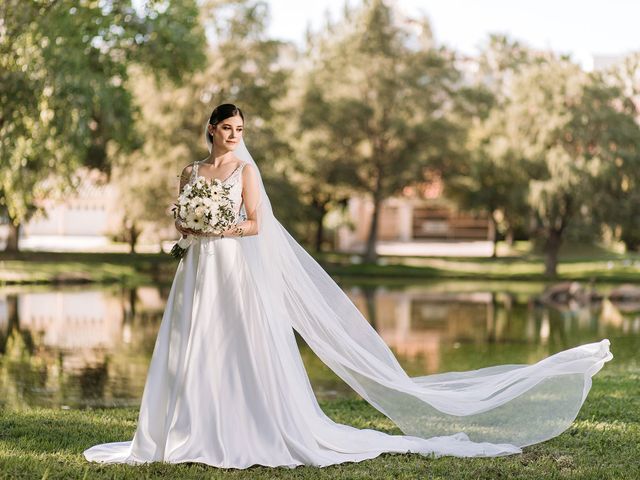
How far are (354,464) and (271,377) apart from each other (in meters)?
A: 0.81

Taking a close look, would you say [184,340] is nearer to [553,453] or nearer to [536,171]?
[553,453]

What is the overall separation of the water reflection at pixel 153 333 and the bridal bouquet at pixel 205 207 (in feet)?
13.9

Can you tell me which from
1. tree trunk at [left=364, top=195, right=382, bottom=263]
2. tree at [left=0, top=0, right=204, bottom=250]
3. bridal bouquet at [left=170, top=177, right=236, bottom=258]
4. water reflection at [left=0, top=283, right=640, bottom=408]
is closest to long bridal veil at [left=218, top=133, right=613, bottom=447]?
bridal bouquet at [left=170, top=177, right=236, bottom=258]

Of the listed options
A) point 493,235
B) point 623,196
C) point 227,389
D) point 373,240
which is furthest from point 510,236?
point 227,389

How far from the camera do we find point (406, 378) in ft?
23.2

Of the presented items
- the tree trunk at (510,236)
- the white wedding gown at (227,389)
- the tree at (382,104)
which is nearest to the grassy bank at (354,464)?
the white wedding gown at (227,389)

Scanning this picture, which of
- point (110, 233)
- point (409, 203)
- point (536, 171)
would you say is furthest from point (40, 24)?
point (409, 203)

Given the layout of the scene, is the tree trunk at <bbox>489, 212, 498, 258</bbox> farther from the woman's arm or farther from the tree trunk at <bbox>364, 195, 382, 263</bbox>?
the woman's arm

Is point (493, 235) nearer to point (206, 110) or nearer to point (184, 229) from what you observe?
point (206, 110)

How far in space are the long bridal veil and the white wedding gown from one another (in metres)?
0.29

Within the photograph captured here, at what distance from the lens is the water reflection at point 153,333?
11773 mm

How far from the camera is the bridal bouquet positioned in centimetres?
631

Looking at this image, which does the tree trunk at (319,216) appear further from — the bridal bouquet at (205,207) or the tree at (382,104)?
the bridal bouquet at (205,207)

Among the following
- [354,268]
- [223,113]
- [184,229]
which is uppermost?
[223,113]
